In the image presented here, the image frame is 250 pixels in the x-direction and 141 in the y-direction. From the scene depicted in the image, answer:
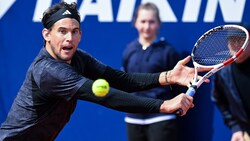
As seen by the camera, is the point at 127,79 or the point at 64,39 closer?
the point at 64,39

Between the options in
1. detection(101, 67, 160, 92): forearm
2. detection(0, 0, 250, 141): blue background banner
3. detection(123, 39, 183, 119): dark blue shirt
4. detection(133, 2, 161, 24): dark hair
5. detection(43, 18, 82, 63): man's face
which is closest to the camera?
detection(43, 18, 82, 63): man's face

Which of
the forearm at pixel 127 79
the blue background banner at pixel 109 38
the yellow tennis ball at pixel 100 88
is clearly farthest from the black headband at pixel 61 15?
the blue background banner at pixel 109 38

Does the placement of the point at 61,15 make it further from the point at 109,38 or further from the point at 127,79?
the point at 109,38

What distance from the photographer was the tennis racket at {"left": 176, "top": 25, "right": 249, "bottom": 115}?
3.92 meters

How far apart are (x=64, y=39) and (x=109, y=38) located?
2231 mm

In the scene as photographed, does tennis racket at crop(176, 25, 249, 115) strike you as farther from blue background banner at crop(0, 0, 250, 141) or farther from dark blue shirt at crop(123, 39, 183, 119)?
blue background banner at crop(0, 0, 250, 141)

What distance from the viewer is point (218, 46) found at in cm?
430

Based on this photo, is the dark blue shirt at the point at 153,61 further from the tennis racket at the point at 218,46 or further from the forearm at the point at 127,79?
the forearm at the point at 127,79

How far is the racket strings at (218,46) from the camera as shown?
160 inches

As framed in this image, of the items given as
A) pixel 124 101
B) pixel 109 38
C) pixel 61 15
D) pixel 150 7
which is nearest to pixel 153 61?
pixel 150 7

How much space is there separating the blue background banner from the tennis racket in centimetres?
122

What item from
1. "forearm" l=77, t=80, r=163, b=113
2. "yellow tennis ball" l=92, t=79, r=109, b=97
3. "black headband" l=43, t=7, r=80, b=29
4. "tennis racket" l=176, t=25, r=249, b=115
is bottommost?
"forearm" l=77, t=80, r=163, b=113

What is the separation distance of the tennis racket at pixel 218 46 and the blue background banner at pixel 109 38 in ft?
4.01

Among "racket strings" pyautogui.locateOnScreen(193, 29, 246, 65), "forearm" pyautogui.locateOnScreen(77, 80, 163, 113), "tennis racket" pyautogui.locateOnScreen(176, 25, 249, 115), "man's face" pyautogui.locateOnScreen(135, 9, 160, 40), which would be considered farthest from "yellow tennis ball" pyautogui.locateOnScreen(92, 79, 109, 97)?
"man's face" pyautogui.locateOnScreen(135, 9, 160, 40)
